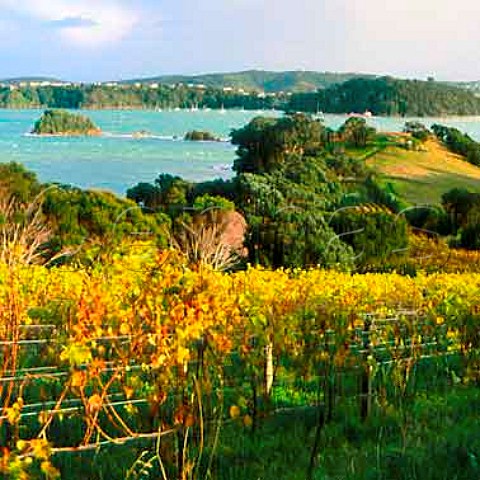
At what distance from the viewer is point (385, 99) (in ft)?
358

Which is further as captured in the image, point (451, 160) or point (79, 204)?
point (451, 160)

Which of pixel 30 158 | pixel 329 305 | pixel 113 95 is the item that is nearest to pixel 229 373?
pixel 329 305

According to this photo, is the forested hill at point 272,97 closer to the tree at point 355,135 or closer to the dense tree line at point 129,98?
the dense tree line at point 129,98

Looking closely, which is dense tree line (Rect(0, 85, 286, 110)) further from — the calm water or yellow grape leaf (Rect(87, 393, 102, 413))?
yellow grape leaf (Rect(87, 393, 102, 413))

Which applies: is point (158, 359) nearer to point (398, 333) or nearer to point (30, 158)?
→ point (398, 333)

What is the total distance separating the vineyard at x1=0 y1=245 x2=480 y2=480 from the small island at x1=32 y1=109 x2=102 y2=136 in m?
113

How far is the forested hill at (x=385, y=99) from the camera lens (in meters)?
109

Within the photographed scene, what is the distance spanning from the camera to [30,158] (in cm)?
8431

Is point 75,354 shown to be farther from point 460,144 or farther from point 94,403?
point 460,144

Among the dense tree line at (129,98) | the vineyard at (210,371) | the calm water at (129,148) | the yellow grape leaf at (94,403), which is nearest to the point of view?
the yellow grape leaf at (94,403)

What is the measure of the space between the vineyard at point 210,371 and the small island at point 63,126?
4467 inches

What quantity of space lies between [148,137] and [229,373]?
119 metres

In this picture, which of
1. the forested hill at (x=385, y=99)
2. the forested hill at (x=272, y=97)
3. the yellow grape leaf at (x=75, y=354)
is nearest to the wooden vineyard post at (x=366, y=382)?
the yellow grape leaf at (x=75, y=354)

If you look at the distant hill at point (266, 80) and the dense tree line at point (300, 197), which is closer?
the dense tree line at point (300, 197)
